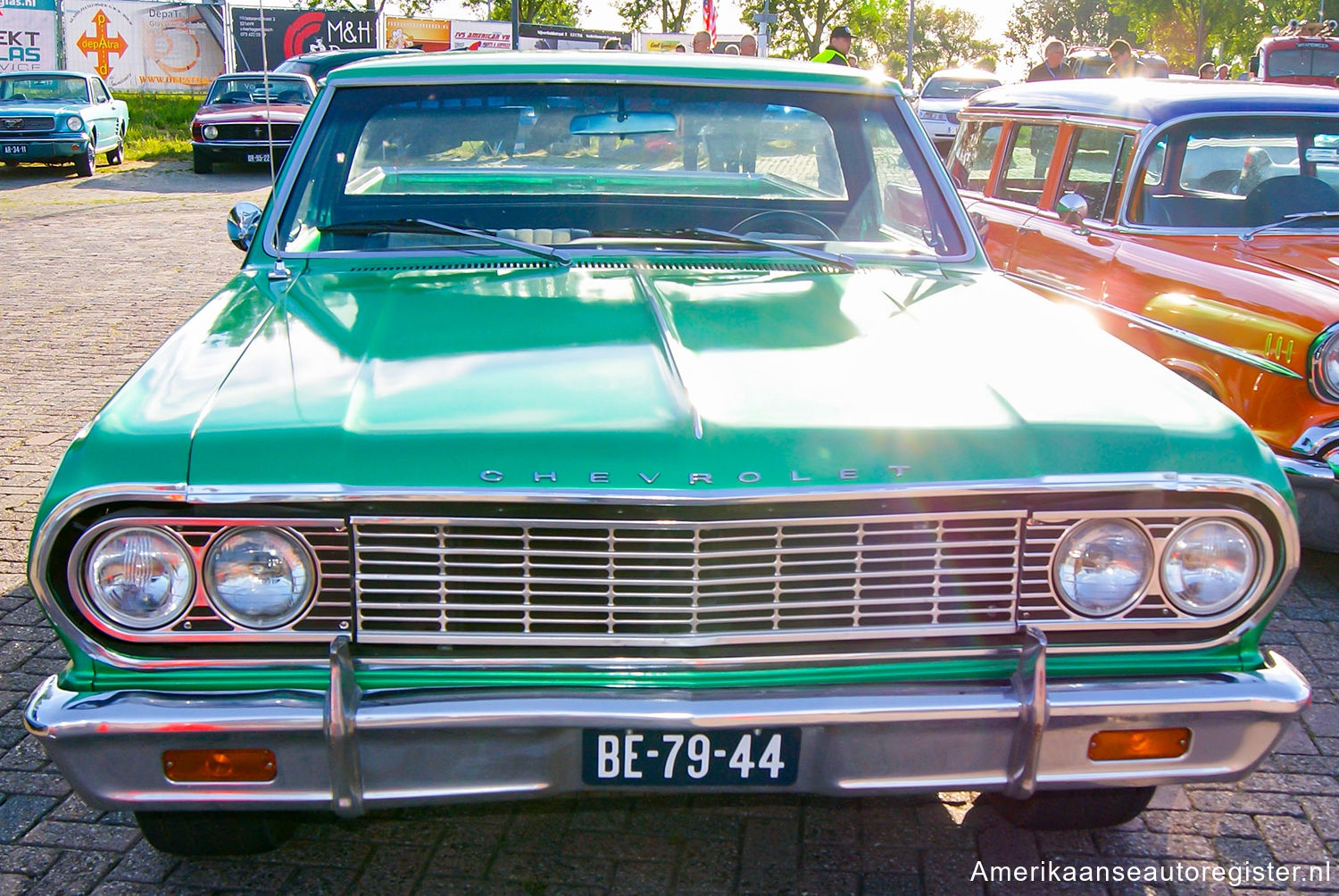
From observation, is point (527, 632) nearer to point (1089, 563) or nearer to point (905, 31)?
point (1089, 563)

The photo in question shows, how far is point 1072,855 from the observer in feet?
8.91

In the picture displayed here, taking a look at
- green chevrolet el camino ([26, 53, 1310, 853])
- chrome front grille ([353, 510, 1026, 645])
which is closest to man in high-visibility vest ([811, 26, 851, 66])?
green chevrolet el camino ([26, 53, 1310, 853])

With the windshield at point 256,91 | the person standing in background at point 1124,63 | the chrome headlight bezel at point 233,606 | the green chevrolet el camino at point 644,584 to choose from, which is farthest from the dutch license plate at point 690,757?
the windshield at point 256,91

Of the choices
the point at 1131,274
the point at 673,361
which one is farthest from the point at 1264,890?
the point at 1131,274

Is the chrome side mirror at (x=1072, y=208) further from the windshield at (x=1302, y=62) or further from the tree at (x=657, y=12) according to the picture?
the tree at (x=657, y=12)

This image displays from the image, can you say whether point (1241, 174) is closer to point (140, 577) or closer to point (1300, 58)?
point (140, 577)

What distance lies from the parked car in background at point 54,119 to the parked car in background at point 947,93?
1297 centimetres

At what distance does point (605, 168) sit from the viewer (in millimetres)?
3678

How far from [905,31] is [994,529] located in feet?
299

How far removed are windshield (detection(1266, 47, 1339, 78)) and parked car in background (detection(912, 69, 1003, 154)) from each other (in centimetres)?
438

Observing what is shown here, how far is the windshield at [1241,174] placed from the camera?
16.9 feet

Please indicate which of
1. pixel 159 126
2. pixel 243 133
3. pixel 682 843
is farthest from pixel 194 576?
pixel 159 126

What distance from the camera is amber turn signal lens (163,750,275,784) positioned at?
212 cm

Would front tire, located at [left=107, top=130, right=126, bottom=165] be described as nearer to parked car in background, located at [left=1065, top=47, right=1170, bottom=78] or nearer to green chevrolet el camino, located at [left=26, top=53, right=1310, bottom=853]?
parked car in background, located at [left=1065, top=47, right=1170, bottom=78]
